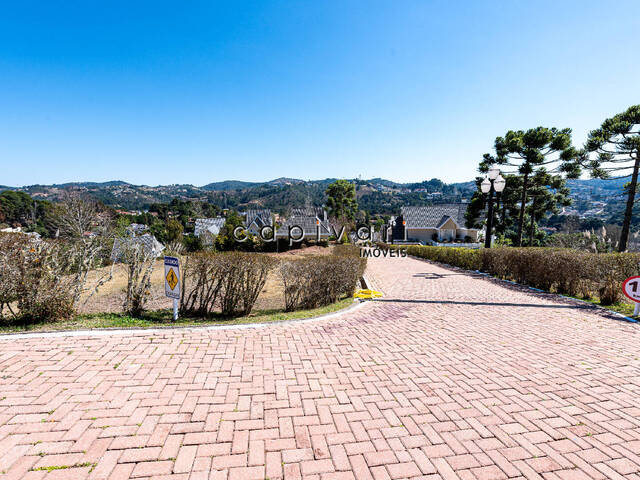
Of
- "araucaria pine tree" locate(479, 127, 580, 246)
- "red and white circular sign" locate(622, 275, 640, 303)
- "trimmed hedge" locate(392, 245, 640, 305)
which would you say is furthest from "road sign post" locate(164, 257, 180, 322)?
"araucaria pine tree" locate(479, 127, 580, 246)

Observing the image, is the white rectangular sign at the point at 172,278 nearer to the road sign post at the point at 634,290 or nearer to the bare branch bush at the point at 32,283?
the bare branch bush at the point at 32,283

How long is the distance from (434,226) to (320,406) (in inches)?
1537

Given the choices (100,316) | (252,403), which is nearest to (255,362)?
(252,403)

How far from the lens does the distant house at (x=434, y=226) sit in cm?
3784

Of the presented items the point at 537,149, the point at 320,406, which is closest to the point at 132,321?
the point at 320,406

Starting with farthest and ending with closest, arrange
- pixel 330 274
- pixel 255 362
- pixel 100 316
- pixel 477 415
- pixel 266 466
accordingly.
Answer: pixel 330 274 < pixel 100 316 < pixel 255 362 < pixel 477 415 < pixel 266 466

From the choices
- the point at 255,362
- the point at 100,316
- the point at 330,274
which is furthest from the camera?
the point at 330,274

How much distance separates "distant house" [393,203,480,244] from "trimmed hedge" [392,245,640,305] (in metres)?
28.0

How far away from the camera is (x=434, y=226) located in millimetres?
38375

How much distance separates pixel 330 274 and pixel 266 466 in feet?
17.6

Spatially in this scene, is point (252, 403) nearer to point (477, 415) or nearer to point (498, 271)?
point (477, 415)

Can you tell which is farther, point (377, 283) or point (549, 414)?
point (377, 283)

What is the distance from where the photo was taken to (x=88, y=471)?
77.4 inches

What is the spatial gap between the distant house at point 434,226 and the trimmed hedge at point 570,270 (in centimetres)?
2803
